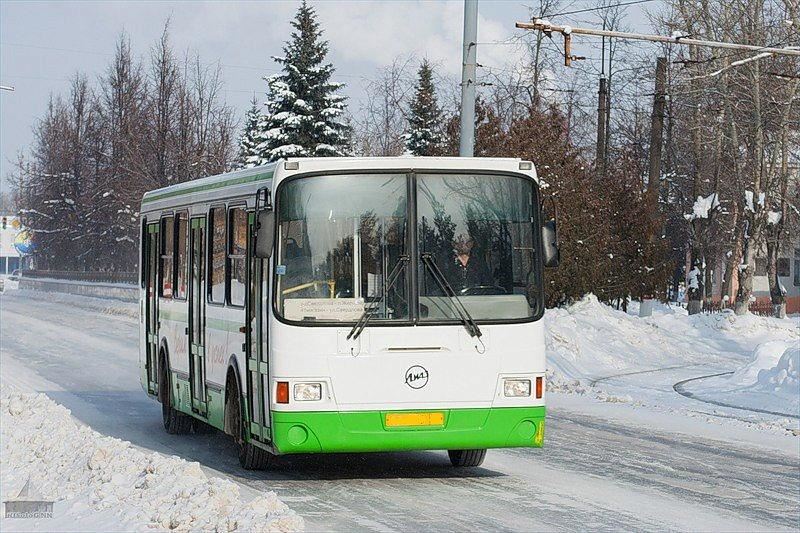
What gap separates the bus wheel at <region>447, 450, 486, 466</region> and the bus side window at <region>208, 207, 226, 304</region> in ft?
8.55

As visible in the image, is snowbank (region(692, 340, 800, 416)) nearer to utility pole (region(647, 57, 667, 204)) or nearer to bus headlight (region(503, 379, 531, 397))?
bus headlight (region(503, 379, 531, 397))

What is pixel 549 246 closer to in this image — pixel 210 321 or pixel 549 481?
pixel 549 481

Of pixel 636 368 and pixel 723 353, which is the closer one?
pixel 636 368

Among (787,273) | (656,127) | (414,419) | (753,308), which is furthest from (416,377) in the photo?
(787,273)

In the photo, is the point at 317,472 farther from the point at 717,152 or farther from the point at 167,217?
the point at 717,152

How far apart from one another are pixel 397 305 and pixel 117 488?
2.66 metres

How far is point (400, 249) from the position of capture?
1164 centimetres

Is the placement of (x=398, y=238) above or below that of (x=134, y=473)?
above

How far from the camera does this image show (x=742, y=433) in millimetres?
17406

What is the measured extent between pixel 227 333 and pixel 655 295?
33.9 meters

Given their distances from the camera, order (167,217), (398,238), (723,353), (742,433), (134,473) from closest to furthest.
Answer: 1. (134,473)
2. (398,238)
3. (167,217)
4. (742,433)
5. (723,353)

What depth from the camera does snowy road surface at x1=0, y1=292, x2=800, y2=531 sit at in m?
9.91

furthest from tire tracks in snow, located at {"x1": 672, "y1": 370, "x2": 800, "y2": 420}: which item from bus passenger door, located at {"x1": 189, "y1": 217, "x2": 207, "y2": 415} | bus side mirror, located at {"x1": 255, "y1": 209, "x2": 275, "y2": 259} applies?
bus side mirror, located at {"x1": 255, "y1": 209, "x2": 275, "y2": 259}

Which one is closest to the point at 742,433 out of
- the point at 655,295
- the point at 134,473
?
the point at 134,473
